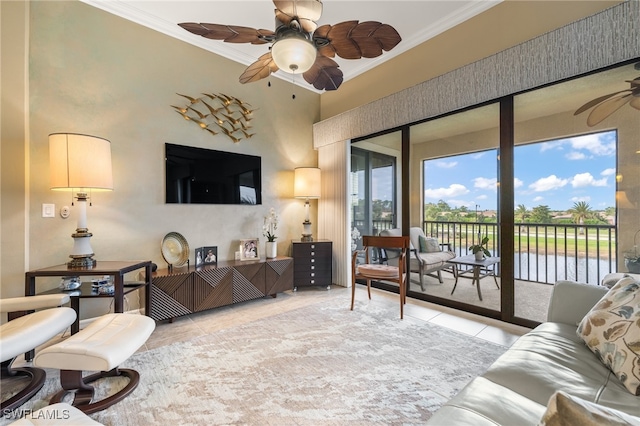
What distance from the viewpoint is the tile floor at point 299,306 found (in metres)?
2.46

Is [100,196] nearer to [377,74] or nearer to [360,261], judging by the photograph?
[360,261]

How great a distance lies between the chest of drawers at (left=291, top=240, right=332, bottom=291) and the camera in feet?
12.7

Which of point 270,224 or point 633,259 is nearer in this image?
point 633,259

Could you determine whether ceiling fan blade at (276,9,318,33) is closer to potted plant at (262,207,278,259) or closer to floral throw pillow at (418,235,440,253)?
potted plant at (262,207,278,259)

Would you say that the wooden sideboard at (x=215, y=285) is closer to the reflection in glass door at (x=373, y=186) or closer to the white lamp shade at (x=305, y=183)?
the white lamp shade at (x=305, y=183)

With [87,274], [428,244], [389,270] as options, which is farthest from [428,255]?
[87,274]

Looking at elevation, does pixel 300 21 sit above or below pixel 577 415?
above

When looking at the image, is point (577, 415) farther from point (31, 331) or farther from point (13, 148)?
point (13, 148)

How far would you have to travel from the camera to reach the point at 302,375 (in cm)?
186

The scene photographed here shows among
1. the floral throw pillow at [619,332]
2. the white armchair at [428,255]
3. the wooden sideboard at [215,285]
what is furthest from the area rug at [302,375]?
the white armchair at [428,255]

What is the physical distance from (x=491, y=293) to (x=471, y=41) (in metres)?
2.68

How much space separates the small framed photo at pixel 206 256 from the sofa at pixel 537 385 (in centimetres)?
284

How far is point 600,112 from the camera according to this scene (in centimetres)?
Answer: 221

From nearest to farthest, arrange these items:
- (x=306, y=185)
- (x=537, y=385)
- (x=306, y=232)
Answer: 1. (x=537, y=385)
2. (x=306, y=185)
3. (x=306, y=232)
